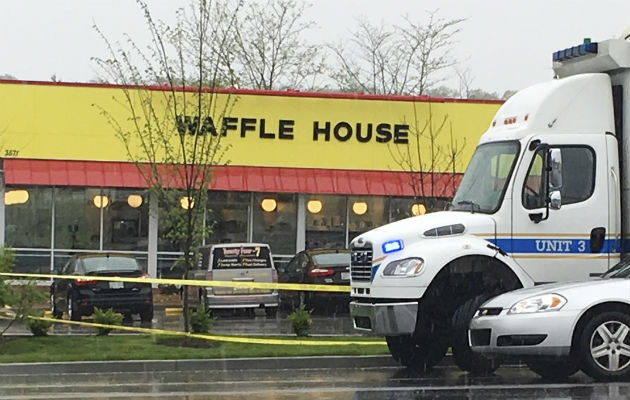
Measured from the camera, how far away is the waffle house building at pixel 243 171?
29.5 m

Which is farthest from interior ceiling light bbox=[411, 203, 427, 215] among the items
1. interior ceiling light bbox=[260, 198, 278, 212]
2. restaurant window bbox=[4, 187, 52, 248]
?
restaurant window bbox=[4, 187, 52, 248]

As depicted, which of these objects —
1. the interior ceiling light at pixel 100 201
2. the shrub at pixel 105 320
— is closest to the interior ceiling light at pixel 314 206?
the interior ceiling light at pixel 100 201

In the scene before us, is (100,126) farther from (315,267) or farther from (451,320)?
(451,320)

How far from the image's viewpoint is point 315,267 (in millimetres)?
24578

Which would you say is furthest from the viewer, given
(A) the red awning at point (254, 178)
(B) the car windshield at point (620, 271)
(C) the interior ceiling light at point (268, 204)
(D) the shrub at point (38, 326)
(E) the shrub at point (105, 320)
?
(C) the interior ceiling light at point (268, 204)

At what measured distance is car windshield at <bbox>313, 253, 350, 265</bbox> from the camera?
2459cm

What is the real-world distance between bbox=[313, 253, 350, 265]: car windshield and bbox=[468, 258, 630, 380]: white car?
13252mm

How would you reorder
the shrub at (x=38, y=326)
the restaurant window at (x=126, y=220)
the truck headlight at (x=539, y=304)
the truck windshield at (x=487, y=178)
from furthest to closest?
the restaurant window at (x=126, y=220) < the shrub at (x=38, y=326) < the truck windshield at (x=487, y=178) < the truck headlight at (x=539, y=304)

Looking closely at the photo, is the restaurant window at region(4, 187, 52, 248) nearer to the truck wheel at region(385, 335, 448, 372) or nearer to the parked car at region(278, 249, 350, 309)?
the parked car at region(278, 249, 350, 309)

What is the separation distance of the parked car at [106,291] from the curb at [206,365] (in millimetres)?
8009

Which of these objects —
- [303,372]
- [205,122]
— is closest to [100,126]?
[205,122]

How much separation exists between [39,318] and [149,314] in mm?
6363

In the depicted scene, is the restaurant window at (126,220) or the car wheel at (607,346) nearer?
the car wheel at (607,346)

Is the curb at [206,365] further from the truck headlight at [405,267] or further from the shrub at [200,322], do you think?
the shrub at [200,322]
